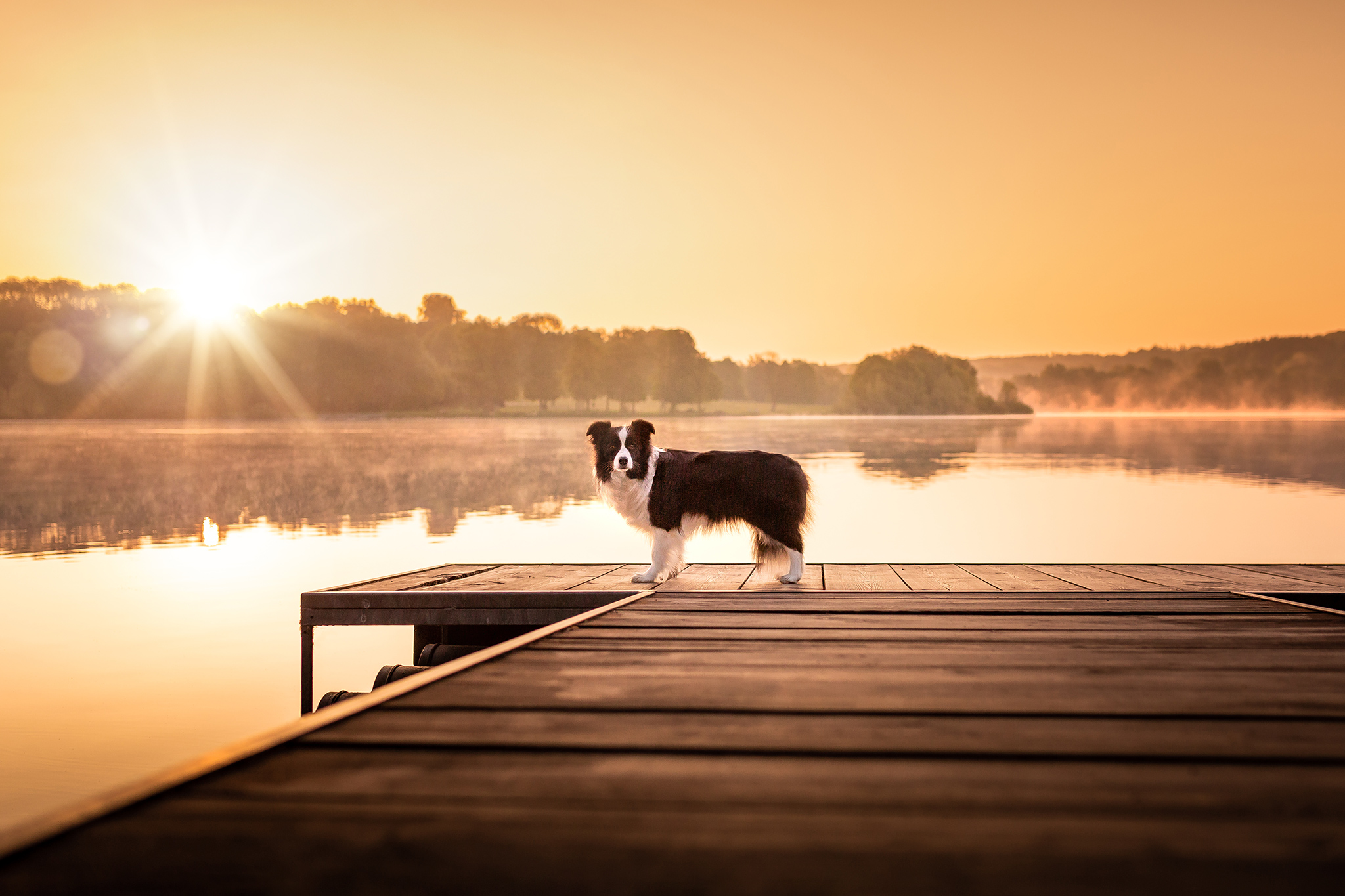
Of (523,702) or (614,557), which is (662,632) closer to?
(523,702)

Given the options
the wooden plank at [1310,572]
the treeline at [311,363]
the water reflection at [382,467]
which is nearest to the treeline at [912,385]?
the treeline at [311,363]

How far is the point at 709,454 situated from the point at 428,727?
432 cm

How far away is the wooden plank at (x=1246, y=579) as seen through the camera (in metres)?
6.09

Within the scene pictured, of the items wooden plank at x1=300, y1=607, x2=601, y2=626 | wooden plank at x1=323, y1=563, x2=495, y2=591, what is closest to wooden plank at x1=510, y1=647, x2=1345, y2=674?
wooden plank at x1=300, y1=607, x2=601, y2=626

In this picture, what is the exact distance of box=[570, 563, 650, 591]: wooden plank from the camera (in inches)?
244

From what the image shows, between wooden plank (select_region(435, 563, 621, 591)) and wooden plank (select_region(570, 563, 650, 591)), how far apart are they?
6 centimetres

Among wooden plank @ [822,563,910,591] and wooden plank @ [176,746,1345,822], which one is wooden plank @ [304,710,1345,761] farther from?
wooden plank @ [822,563,910,591]

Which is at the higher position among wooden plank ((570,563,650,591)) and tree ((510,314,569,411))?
tree ((510,314,569,411))

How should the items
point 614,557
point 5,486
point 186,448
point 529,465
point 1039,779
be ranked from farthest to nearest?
1. point 186,448
2. point 529,465
3. point 5,486
4. point 614,557
5. point 1039,779

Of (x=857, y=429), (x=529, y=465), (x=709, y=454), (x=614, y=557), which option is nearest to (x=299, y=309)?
(x=857, y=429)

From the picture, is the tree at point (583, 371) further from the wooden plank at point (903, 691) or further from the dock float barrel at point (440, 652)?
the wooden plank at point (903, 691)

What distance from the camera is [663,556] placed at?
21.4 feet

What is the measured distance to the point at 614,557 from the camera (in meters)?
15.0

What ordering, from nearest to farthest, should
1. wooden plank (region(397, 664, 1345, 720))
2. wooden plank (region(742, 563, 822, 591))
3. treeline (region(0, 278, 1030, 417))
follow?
wooden plank (region(397, 664, 1345, 720)) → wooden plank (region(742, 563, 822, 591)) → treeline (region(0, 278, 1030, 417))
